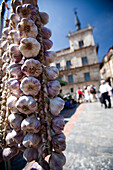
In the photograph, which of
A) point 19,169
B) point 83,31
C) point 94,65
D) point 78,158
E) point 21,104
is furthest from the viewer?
point 83,31

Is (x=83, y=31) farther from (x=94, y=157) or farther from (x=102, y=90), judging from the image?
(x=94, y=157)

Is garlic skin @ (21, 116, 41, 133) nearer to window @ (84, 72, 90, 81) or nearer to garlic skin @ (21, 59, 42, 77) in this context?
garlic skin @ (21, 59, 42, 77)

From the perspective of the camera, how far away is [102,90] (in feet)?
12.6

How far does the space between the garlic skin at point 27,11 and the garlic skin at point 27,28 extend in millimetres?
46

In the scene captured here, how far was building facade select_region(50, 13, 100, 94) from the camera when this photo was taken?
15.9 meters

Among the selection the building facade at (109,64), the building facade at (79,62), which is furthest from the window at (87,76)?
the building facade at (109,64)

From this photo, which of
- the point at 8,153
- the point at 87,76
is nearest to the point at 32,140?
the point at 8,153

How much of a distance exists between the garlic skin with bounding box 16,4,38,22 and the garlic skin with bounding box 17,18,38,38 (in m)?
0.05

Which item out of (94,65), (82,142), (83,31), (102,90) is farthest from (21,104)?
(83,31)

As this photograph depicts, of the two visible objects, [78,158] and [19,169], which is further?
[78,158]

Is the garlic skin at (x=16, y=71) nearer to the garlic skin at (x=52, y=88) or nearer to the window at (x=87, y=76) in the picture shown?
the garlic skin at (x=52, y=88)

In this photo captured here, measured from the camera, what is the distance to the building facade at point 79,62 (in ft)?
52.1

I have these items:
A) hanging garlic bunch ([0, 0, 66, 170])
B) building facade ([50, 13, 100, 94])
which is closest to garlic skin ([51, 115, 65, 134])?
hanging garlic bunch ([0, 0, 66, 170])

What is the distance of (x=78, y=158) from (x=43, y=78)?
844mm
